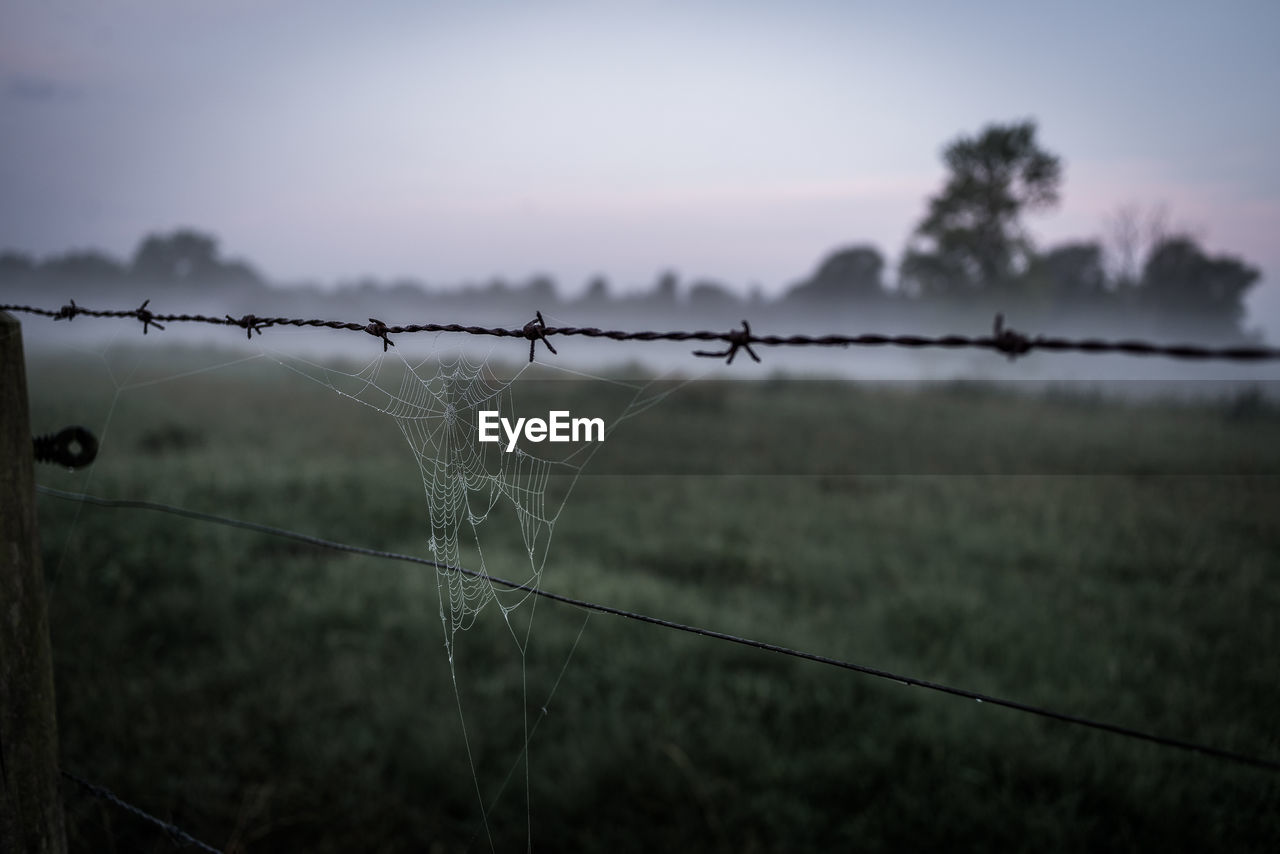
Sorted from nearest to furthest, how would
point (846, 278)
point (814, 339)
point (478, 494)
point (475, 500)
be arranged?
1. point (814, 339)
2. point (478, 494)
3. point (475, 500)
4. point (846, 278)

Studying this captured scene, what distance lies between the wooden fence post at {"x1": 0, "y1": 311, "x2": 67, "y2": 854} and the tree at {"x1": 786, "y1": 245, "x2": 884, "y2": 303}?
6061 cm

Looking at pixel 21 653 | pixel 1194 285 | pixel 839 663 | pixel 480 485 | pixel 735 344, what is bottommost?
pixel 21 653

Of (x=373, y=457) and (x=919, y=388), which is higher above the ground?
(x=919, y=388)

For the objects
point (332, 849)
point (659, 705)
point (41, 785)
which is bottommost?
point (332, 849)

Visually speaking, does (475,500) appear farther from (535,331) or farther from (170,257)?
(170,257)

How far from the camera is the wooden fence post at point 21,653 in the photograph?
1836mm

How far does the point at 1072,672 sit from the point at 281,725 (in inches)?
223

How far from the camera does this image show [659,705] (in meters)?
4.69

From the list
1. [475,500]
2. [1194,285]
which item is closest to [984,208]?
[1194,285]

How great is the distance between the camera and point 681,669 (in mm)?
5309

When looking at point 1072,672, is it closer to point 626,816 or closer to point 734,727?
point 734,727

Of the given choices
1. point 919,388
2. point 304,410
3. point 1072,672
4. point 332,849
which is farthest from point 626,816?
point 919,388

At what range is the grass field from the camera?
3.80 meters

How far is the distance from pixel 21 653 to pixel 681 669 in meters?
4.16
